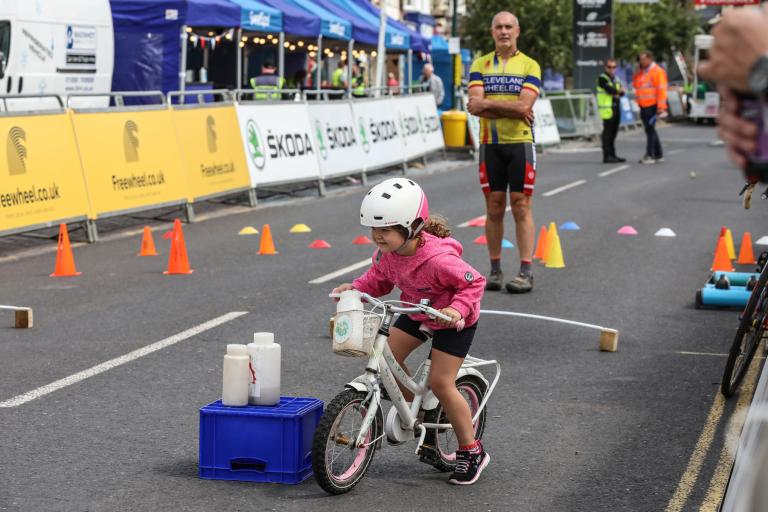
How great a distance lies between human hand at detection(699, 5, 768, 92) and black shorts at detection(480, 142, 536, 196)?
29.6 feet

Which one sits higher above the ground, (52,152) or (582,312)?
(52,152)

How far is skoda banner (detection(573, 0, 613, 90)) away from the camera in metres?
43.4

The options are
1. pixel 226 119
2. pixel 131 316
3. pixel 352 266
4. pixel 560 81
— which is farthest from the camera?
pixel 560 81

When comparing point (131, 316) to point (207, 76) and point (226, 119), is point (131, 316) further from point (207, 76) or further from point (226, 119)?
point (207, 76)

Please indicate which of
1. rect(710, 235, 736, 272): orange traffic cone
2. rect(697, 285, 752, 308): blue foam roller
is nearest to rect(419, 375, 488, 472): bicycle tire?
rect(697, 285, 752, 308): blue foam roller

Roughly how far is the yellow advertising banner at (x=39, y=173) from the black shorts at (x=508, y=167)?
5.06 m

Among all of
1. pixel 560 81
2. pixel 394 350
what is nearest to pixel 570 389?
pixel 394 350

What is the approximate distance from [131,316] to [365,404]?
197 inches

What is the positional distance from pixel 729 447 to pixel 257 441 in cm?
229

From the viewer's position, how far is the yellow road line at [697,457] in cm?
578

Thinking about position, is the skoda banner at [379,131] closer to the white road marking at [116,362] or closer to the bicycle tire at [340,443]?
the white road marking at [116,362]

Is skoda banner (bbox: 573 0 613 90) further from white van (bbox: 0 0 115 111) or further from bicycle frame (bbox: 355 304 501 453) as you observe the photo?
bicycle frame (bbox: 355 304 501 453)

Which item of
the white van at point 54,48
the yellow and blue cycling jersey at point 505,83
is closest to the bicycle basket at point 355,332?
the yellow and blue cycling jersey at point 505,83

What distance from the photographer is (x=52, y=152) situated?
14.7 m
